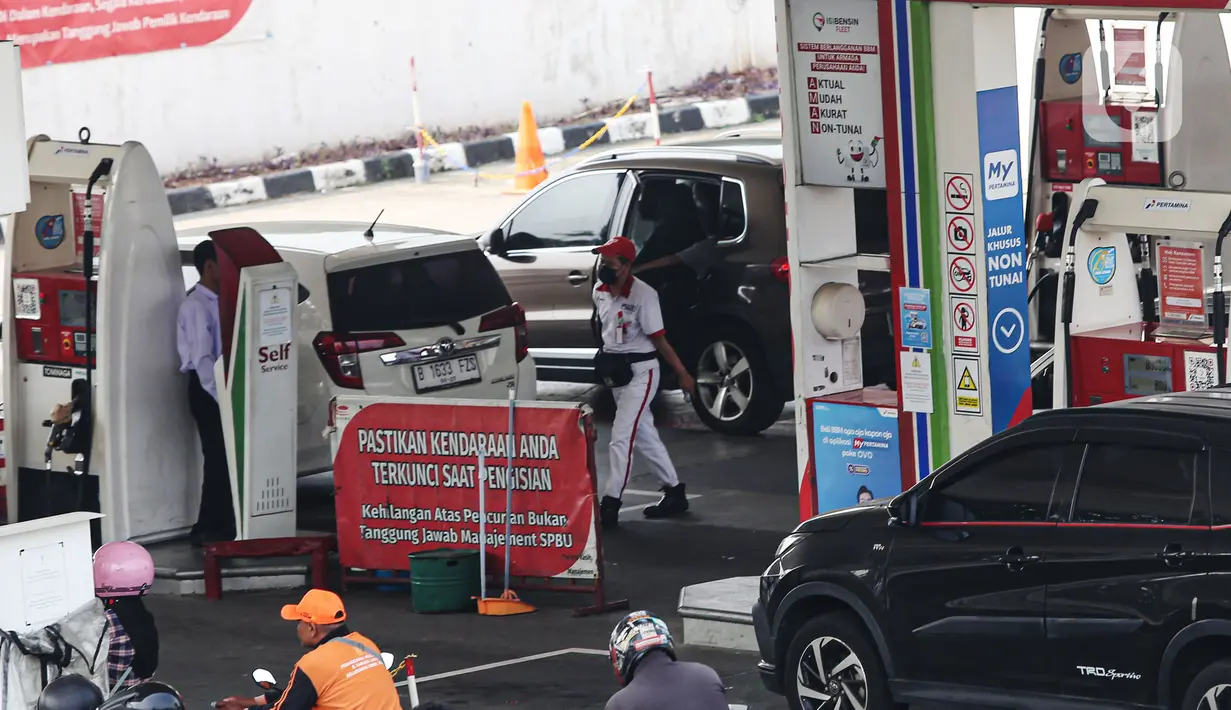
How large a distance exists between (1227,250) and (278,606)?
5.82 m

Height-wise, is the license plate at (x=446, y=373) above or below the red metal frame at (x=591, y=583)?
above

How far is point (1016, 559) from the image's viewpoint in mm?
7605

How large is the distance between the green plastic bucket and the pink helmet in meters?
3.03

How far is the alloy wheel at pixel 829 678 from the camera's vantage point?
8.28 meters

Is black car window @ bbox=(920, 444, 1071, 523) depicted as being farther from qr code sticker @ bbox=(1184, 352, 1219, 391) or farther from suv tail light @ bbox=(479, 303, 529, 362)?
suv tail light @ bbox=(479, 303, 529, 362)

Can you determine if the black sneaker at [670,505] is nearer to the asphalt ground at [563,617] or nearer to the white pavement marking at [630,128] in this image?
the asphalt ground at [563,617]

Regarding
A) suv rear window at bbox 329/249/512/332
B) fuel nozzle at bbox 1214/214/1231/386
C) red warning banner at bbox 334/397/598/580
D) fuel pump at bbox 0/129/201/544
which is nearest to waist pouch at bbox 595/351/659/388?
suv rear window at bbox 329/249/512/332

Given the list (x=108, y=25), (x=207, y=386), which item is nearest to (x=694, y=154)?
(x=207, y=386)

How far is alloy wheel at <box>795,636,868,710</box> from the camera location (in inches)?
326

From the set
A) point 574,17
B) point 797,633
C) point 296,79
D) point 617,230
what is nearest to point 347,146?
point 296,79

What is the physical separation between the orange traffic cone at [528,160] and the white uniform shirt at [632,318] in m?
14.2

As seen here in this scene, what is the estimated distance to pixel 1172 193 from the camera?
10289mm

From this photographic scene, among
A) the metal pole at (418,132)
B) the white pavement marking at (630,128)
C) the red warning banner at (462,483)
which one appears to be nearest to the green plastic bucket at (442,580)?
the red warning banner at (462,483)

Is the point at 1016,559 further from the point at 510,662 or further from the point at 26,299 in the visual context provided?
the point at 26,299
